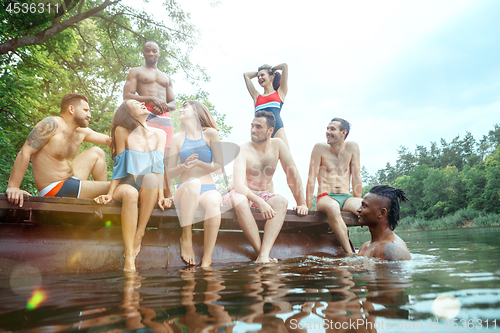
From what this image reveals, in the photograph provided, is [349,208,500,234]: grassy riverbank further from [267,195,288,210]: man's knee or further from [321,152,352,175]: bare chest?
[267,195,288,210]: man's knee

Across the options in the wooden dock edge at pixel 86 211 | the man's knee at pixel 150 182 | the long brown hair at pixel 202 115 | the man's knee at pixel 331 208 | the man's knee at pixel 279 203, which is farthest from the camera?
the man's knee at pixel 331 208

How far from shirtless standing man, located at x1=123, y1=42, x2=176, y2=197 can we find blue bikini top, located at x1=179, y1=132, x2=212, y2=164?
1.09 m

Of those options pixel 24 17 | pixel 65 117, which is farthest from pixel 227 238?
pixel 24 17

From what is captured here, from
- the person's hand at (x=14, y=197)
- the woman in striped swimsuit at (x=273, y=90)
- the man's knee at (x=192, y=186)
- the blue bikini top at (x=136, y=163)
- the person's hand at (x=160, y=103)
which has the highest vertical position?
the woman in striped swimsuit at (x=273, y=90)

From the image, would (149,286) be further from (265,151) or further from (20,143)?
(20,143)

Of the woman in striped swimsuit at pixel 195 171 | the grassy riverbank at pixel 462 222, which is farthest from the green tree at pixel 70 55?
the grassy riverbank at pixel 462 222

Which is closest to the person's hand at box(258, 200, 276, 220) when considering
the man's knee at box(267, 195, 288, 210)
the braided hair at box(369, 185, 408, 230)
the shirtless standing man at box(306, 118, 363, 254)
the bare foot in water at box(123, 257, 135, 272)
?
the man's knee at box(267, 195, 288, 210)

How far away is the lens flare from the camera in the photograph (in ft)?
5.33

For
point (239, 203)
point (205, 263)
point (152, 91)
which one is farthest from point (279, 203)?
point (152, 91)

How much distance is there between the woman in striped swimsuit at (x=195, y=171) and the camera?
345 centimetres

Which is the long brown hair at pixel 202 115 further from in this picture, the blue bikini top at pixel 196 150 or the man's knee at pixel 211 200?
the man's knee at pixel 211 200

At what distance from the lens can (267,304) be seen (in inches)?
59.8

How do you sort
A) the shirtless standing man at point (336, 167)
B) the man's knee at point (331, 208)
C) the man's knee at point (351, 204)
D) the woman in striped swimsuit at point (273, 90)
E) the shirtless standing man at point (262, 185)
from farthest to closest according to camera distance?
the woman in striped swimsuit at point (273, 90) < the shirtless standing man at point (336, 167) < the man's knee at point (351, 204) < the man's knee at point (331, 208) < the shirtless standing man at point (262, 185)

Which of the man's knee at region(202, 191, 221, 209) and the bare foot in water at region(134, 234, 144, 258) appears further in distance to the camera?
the man's knee at region(202, 191, 221, 209)
